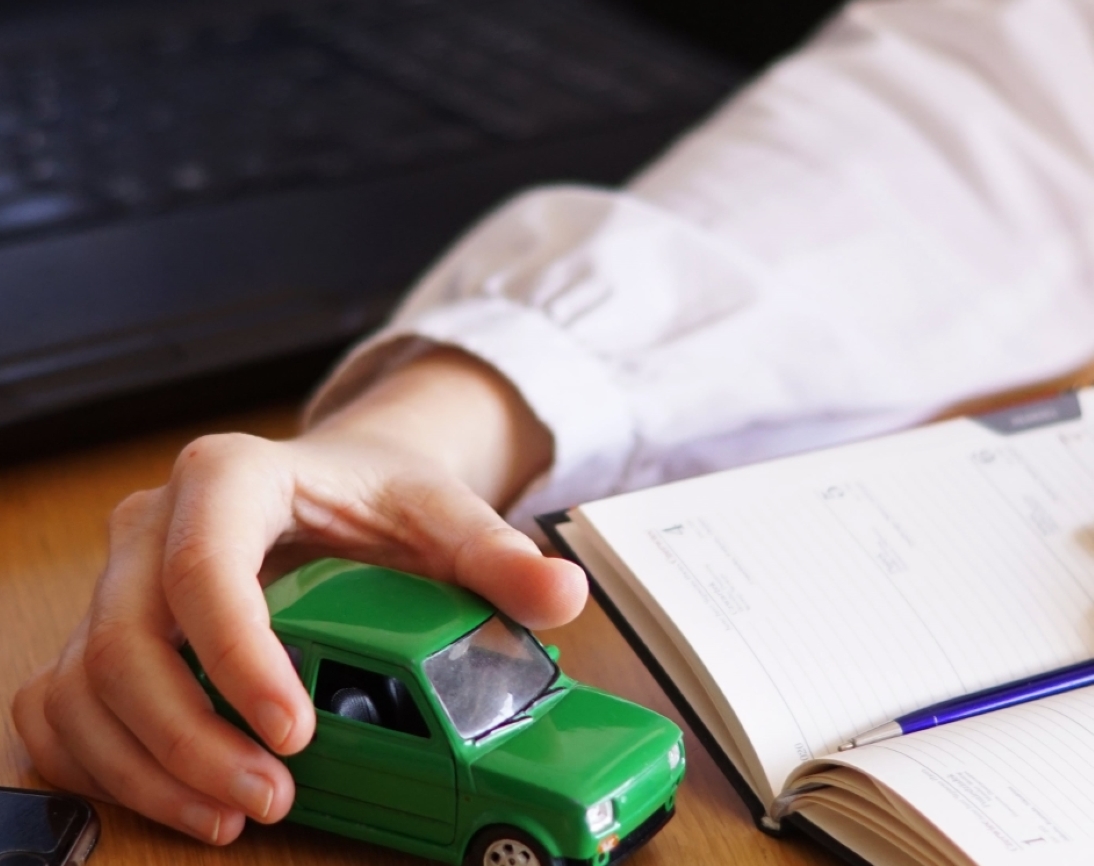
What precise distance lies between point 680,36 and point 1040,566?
97cm

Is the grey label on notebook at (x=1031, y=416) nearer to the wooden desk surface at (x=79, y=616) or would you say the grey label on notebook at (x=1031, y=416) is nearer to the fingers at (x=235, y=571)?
the wooden desk surface at (x=79, y=616)

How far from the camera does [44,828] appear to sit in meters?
0.42

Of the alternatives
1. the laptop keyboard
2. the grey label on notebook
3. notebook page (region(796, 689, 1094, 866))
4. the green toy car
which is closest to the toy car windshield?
the green toy car

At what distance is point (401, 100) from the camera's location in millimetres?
950

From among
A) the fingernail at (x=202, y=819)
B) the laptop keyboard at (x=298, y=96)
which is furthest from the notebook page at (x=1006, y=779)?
the laptop keyboard at (x=298, y=96)

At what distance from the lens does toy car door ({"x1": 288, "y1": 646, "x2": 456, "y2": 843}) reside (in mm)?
393

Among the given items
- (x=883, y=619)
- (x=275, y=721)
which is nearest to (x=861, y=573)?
(x=883, y=619)

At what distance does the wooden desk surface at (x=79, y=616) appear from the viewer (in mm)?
424

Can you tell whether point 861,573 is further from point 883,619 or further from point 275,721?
point 275,721

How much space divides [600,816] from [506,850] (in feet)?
0.11

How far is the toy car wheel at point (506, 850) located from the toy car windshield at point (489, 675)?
0.10ft

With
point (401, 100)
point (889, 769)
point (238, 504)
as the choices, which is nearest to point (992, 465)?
point (889, 769)

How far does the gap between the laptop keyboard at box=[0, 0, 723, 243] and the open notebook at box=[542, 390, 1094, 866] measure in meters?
0.43

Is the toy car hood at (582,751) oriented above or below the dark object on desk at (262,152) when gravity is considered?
above
